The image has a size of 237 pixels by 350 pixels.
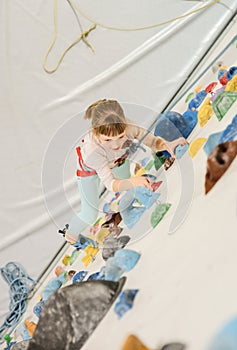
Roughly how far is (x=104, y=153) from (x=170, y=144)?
149 mm

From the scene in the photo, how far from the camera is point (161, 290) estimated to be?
A: 2.15ft

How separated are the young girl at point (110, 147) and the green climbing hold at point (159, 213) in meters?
0.08

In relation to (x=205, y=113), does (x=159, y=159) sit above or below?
below

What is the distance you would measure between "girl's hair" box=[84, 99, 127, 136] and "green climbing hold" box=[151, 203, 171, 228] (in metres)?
0.16

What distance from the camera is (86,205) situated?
1.22 meters

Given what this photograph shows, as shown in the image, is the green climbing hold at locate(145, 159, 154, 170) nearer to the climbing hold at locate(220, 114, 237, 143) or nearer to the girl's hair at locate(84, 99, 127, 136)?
the girl's hair at locate(84, 99, 127, 136)

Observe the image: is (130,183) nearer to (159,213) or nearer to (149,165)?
(159,213)

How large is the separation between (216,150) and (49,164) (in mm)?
756

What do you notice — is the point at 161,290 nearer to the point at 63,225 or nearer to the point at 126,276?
the point at 126,276

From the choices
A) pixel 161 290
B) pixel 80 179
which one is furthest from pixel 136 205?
pixel 161 290

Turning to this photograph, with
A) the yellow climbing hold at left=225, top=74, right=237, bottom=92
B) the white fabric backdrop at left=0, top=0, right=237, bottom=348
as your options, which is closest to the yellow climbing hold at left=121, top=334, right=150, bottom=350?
the yellow climbing hold at left=225, top=74, right=237, bottom=92

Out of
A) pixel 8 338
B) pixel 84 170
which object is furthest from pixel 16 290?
pixel 84 170

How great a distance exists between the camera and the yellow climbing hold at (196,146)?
0.91 metres

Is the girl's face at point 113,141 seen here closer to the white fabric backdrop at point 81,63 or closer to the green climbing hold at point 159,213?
the green climbing hold at point 159,213
